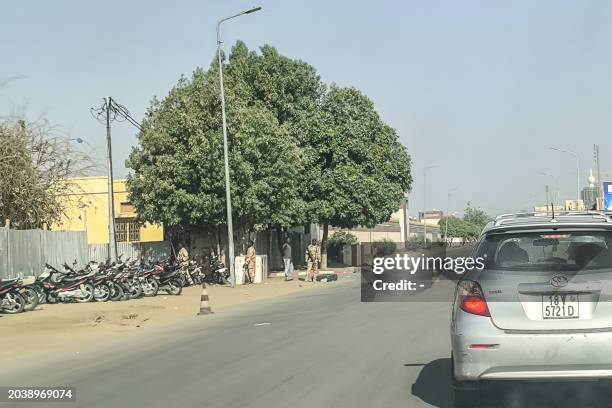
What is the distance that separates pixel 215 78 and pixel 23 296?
15232mm

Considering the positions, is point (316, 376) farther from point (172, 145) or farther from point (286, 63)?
point (286, 63)

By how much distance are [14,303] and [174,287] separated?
6178 mm

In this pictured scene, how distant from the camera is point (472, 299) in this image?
19.5ft

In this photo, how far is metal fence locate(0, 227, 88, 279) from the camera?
872 inches

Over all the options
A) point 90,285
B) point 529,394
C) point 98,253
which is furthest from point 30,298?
point 529,394

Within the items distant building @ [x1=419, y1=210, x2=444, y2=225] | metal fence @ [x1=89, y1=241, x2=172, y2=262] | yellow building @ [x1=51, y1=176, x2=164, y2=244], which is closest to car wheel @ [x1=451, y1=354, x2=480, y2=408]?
metal fence @ [x1=89, y1=241, x2=172, y2=262]

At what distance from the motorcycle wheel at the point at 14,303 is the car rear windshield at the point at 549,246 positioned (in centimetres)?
1467

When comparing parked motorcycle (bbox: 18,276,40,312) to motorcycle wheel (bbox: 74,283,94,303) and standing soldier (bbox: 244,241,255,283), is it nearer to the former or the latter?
motorcycle wheel (bbox: 74,283,94,303)

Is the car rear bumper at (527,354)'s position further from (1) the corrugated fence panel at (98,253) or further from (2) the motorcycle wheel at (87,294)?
(1) the corrugated fence panel at (98,253)

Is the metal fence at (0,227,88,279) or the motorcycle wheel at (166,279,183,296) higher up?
the metal fence at (0,227,88,279)

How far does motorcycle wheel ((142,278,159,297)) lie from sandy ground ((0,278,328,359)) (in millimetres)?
245

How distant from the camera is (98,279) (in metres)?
20.8

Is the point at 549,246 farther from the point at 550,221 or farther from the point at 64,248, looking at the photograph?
the point at 64,248

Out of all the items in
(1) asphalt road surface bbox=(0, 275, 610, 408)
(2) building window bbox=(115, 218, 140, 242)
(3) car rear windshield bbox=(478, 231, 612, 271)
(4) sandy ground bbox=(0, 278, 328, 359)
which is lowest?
(4) sandy ground bbox=(0, 278, 328, 359)
